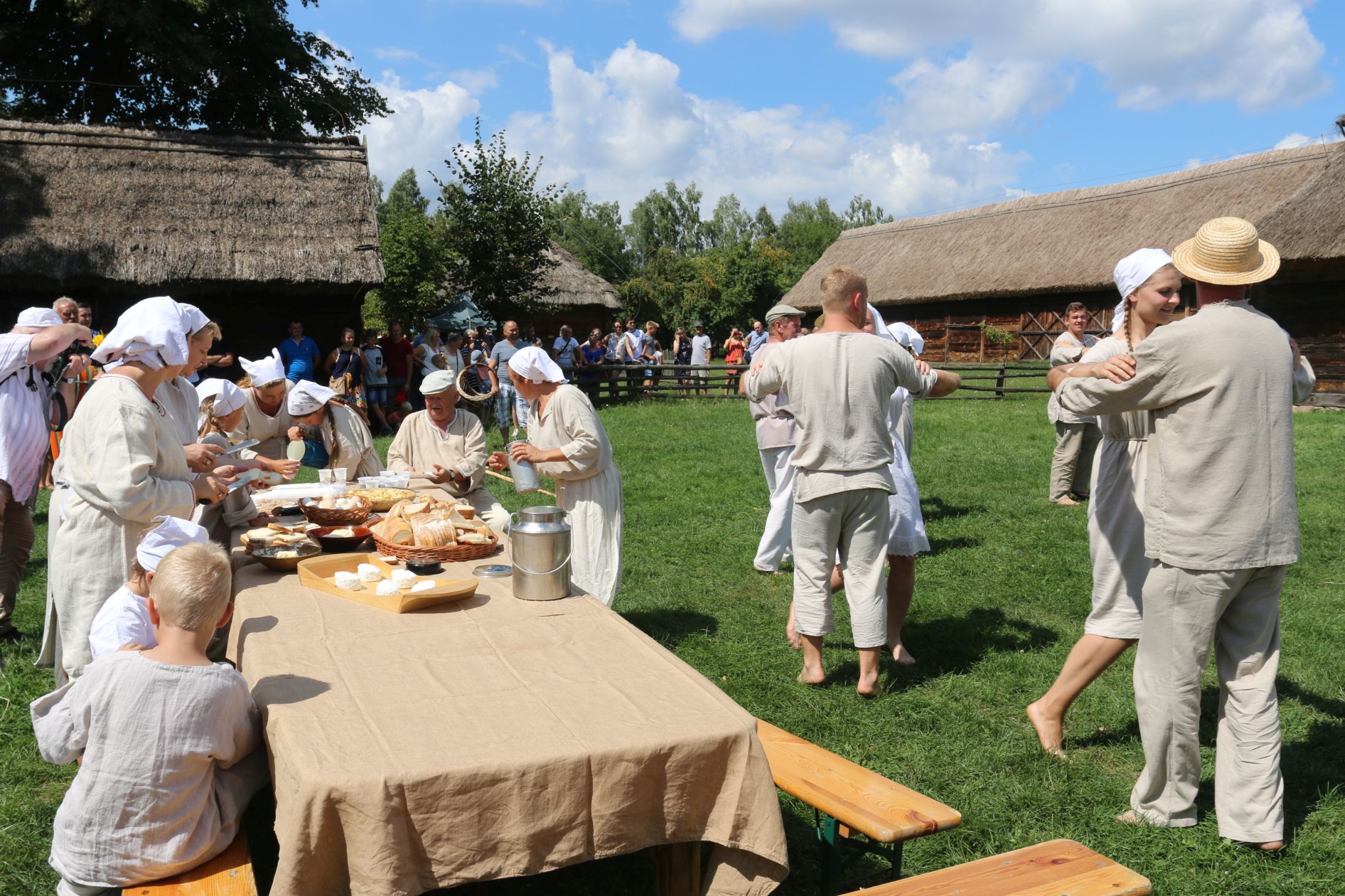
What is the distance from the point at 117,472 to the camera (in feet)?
11.7

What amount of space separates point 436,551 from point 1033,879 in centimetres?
238

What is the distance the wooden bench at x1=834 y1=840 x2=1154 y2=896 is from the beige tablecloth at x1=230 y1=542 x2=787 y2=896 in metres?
0.36

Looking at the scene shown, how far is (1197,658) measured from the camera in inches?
126

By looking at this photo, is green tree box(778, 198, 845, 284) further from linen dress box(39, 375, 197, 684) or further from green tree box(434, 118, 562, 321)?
linen dress box(39, 375, 197, 684)

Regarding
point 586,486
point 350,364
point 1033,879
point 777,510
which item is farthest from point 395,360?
point 1033,879

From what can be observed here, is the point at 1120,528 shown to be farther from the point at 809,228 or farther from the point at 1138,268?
the point at 809,228

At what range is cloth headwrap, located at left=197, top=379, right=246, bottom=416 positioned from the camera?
5344mm

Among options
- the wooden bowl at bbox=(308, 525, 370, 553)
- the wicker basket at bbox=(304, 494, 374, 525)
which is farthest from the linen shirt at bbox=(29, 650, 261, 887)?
the wicker basket at bbox=(304, 494, 374, 525)

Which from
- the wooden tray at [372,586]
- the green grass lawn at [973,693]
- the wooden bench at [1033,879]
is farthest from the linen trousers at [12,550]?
the wooden bench at [1033,879]

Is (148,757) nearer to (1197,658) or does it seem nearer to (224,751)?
(224,751)

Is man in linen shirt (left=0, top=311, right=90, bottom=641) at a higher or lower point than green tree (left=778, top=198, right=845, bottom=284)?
lower

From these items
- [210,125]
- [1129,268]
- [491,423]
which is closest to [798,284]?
[210,125]

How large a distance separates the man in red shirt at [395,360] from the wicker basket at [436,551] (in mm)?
11935

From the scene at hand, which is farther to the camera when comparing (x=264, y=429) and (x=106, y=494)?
(x=264, y=429)
